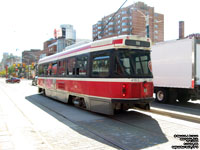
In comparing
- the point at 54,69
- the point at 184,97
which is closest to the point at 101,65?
the point at 54,69

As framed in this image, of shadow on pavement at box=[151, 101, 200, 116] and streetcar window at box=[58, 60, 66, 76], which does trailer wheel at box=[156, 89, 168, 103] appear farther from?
streetcar window at box=[58, 60, 66, 76]

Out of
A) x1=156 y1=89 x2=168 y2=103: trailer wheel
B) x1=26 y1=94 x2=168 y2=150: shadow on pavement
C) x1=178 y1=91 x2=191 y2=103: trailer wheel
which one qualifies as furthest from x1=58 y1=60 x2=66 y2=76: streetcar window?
x1=178 y1=91 x2=191 y2=103: trailer wheel

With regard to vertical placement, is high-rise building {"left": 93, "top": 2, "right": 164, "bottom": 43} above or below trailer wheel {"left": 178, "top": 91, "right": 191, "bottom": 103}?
above

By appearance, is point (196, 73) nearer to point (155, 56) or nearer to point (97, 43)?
point (155, 56)

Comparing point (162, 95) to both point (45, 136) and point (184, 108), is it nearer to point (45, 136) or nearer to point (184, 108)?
point (184, 108)

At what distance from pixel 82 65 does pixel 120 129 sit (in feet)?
12.2

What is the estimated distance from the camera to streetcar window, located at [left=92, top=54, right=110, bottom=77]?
7.42 metres

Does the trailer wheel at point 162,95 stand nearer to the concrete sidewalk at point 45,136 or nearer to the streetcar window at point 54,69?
the streetcar window at point 54,69

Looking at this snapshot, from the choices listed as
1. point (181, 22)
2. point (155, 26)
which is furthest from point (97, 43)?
point (155, 26)

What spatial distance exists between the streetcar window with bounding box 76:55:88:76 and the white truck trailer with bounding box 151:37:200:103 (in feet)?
17.9

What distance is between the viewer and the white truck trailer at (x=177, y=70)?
1047 cm

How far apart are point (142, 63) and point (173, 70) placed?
14.9ft

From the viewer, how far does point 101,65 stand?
7.72m

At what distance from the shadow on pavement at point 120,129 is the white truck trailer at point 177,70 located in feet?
13.4
